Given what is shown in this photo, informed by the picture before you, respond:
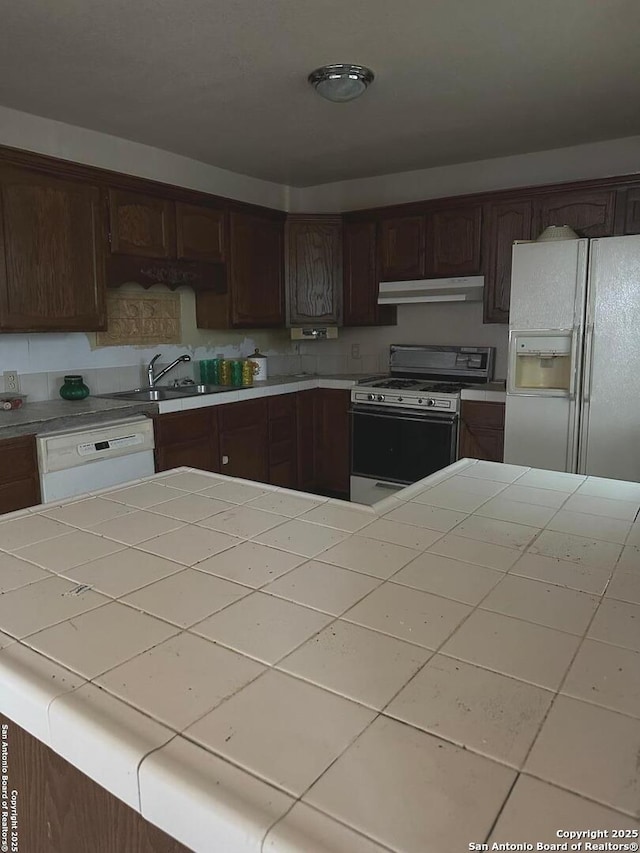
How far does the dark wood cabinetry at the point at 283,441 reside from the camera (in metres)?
4.09

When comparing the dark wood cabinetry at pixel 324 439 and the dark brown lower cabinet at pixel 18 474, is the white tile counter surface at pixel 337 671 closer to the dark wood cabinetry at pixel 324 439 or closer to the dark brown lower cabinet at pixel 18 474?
the dark brown lower cabinet at pixel 18 474

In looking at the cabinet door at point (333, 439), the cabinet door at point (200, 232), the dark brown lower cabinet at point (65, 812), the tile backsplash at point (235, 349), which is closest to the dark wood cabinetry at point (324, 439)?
the cabinet door at point (333, 439)

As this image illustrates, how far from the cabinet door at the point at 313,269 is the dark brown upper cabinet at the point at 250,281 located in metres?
0.09

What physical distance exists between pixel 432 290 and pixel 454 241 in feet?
1.11

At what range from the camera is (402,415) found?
12.9 ft

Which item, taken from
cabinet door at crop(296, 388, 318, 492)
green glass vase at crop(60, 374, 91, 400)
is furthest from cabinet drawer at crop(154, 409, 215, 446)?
cabinet door at crop(296, 388, 318, 492)

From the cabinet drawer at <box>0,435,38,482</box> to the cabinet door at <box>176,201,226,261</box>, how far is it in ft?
5.11

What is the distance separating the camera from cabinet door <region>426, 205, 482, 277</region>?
12.9ft

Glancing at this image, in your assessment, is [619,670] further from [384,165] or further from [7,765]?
[384,165]

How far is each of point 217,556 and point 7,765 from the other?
1.46 ft

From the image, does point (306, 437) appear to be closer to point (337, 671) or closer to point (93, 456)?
point (93, 456)

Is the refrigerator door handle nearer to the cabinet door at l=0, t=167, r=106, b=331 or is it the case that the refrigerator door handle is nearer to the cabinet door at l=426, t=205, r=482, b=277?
the cabinet door at l=426, t=205, r=482, b=277

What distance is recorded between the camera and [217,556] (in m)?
1.11

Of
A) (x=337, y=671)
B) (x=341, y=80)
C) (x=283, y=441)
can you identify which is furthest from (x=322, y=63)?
(x=337, y=671)
